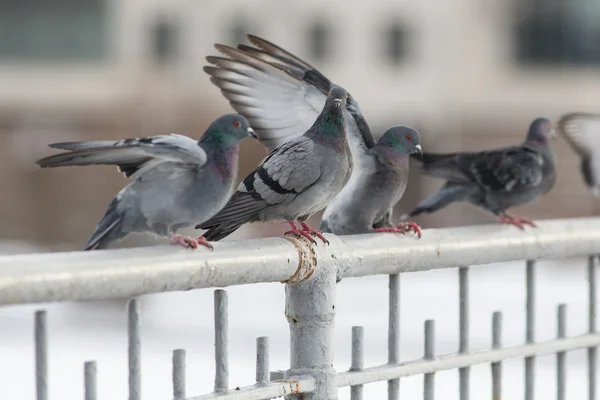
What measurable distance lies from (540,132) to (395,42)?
28.2 meters

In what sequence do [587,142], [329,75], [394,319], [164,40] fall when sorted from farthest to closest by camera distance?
[164,40]
[329,75]
[587,142]
[394,319]

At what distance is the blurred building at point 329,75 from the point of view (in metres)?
31.5

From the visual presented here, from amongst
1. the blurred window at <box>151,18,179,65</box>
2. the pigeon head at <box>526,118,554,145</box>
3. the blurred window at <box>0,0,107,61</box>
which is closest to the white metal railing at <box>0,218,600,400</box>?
the pigeon head at <box>526,118,554,145</box>

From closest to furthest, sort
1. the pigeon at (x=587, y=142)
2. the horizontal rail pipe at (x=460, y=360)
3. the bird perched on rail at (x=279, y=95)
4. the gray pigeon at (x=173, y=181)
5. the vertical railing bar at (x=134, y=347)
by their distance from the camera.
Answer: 1. the vertical railing bar at (x=134, y=347)
2. the horizontal rail pipe at (x=460, y=360)
3. the gray pigeon at (x=173, y=181)
4. the bird perched on rail at (x=279, y=95)
5. the pigeon at (x=587, y=142)

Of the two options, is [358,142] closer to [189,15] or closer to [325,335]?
[325,335]

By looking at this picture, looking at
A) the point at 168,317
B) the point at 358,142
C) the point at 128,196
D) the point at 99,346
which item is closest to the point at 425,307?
the point at 168,317

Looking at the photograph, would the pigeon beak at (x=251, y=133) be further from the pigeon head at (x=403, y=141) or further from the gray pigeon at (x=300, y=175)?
the pigeon head at (x=403, y=141)

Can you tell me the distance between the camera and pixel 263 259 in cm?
251

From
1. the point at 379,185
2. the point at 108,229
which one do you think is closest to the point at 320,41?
the point at 379,185

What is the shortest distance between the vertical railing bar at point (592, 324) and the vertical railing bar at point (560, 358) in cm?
10

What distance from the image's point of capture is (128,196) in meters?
3.15

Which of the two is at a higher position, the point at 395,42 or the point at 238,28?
the point at 238,28

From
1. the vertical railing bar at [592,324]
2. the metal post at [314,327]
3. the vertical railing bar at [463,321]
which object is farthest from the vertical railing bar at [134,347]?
the vertical railing bar at [592,324]

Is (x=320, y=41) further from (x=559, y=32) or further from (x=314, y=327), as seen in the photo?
(x=314, y=327)
